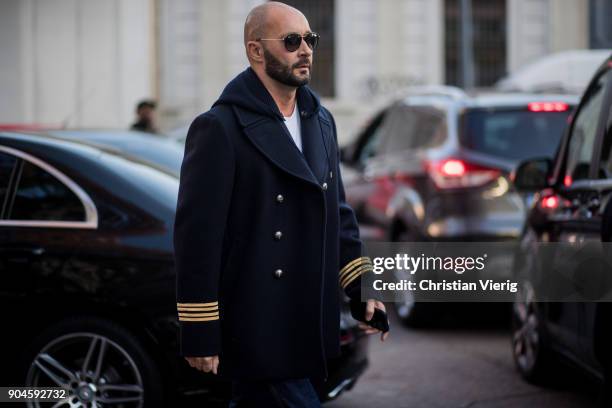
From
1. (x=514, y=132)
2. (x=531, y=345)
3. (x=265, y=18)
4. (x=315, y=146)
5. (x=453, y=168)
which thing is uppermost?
(x=265, y=18)

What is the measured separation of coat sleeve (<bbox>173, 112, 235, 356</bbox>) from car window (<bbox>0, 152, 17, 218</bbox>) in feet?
7.00

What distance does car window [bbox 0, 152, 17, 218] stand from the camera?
18.5 feet

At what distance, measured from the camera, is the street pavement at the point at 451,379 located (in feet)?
21.6

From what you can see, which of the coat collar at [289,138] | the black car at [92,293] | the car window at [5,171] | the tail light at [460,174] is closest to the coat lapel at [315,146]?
the coat collar at [289,138]

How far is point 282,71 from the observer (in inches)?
153

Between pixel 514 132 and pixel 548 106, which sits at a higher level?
pixel 548 106

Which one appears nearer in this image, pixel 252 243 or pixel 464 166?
pixel 252 243

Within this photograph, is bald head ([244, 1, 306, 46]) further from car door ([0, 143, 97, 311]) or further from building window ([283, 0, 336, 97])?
building window ([283, 0, 336, 97])

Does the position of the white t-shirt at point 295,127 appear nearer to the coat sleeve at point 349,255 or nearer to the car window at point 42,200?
the coat sleeve at point 349,255

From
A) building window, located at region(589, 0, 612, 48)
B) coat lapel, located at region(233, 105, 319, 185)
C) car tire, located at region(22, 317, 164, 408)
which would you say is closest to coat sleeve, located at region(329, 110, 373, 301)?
coat lapel, located at region(233, 105, 319, 185)

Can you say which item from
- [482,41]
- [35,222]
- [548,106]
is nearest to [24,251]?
[35,222]

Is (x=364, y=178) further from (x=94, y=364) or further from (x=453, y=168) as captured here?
(x=94, y=364)

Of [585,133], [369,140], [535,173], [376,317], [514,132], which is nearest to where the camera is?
[376,317]

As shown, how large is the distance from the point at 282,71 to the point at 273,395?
0.98m
